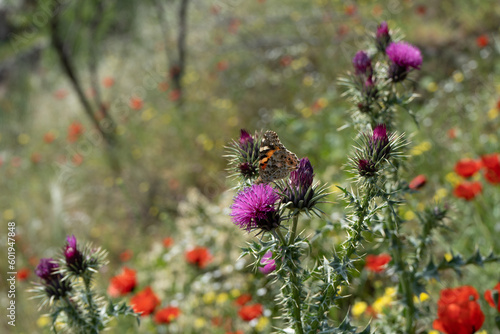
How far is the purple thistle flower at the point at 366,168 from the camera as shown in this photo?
3.85ft

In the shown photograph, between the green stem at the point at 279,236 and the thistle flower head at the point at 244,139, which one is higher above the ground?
the thistle flower head at the point at 244,139

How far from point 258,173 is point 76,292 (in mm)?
790

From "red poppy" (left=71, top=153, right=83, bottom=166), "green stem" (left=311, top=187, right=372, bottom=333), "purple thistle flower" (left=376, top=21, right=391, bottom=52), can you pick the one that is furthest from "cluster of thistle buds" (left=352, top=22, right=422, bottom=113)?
"red poppy" (left=71, top=153, right=83, bottom=166)

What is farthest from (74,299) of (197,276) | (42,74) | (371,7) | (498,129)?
(42,74)

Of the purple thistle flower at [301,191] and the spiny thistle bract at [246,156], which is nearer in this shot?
the purple thistle flower at [301,191]

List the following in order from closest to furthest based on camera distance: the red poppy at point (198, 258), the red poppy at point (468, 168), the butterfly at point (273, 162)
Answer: the butterfly at point (273, 162) → the red poppy at point (468, 168) → the red poppy at point (198, 258)

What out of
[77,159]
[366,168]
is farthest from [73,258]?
[77,159]

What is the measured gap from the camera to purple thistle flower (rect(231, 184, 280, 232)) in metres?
1.13

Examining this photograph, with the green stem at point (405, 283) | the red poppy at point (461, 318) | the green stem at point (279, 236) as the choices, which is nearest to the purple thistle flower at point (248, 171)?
the green stem at point (279, 236)

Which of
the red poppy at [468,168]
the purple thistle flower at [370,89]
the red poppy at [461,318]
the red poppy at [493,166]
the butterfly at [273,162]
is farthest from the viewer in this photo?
the red poppy at [468,168]

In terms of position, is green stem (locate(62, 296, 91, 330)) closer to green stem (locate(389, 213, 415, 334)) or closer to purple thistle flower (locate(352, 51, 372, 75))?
green stem (locate(389, 213, 415, 334))

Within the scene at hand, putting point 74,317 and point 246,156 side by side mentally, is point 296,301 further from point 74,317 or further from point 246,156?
point 74,317

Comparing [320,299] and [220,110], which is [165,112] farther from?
[320,299]

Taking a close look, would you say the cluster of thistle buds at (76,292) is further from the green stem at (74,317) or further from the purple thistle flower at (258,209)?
the purple thistle flower at (258,209)
